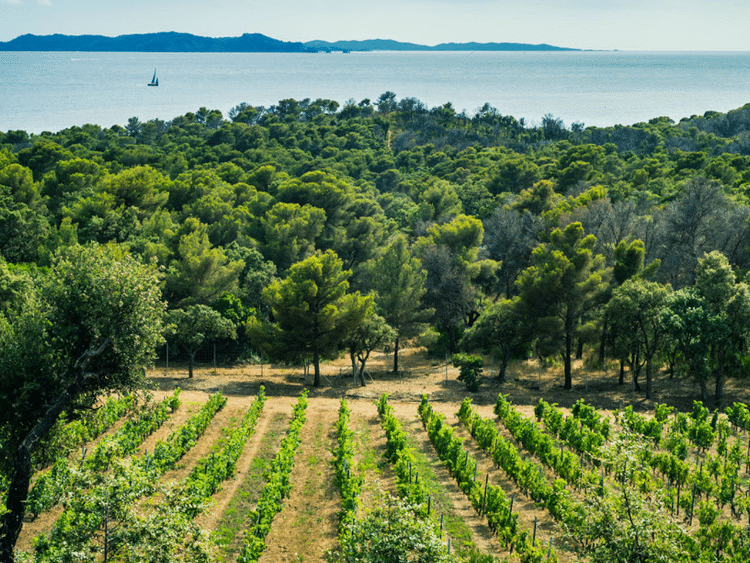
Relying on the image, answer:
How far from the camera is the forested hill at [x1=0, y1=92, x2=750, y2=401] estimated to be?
2917 centimetres

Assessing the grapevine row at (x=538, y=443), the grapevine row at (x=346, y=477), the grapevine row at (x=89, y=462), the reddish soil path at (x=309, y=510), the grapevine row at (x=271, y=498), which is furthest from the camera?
the grapevine row at (x=538, y=443)

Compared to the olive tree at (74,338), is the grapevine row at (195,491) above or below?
below

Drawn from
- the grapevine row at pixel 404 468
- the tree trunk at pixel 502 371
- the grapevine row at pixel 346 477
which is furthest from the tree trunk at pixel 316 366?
the tree trunk at pixel 502 371

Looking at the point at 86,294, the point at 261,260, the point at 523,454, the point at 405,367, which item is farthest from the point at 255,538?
the point at 261,260

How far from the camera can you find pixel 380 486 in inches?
359

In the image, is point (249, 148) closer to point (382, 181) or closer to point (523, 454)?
A: point (382, 181)

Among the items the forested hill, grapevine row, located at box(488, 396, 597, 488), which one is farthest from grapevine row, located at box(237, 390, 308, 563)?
grapevine row, located at box(488, 396, 597, 488)

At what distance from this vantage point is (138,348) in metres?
13.9

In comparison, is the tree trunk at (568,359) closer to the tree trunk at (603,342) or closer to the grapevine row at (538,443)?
the tree trunk at (603,342)

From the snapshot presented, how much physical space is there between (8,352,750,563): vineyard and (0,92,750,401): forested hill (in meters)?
4.24

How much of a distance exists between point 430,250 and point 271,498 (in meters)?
25.2

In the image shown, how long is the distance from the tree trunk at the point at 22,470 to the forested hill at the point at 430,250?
234 cm

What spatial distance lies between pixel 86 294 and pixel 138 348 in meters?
1.60

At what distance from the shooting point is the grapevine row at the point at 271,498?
45.3 feet
